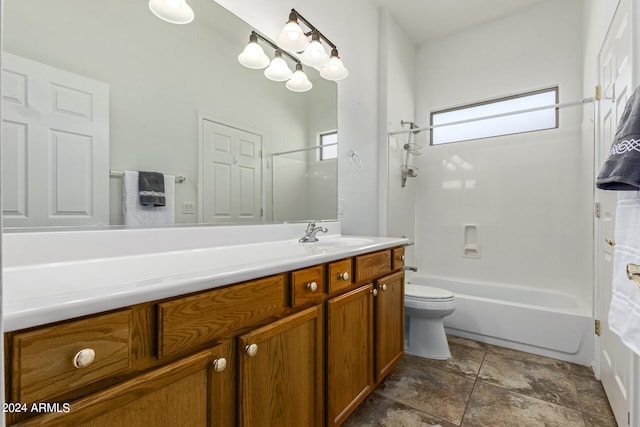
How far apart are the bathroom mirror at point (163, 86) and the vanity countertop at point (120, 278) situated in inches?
6.6

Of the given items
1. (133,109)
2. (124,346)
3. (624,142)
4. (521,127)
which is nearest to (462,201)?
(521,127)

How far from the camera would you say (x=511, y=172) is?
2826 mm

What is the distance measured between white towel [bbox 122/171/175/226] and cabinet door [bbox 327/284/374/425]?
76cm

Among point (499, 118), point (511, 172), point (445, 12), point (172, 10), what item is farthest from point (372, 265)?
point (445, 12)

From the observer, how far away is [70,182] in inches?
38.9

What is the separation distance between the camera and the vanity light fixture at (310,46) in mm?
1681

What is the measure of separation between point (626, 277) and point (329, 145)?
5.47ft

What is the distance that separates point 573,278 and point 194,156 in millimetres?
3087

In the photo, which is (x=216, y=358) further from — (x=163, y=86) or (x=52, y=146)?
(x=163, y=86)

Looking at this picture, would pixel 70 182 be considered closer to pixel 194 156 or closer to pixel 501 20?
pixel 194 156

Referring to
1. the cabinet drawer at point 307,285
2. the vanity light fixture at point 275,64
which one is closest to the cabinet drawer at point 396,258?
the cabinet drawer at point 307,285

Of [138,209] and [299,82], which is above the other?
[299,82]

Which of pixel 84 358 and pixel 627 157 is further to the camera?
pixel 627 157

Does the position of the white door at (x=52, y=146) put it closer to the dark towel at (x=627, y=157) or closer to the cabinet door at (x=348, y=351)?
the cabinet door at (x=348, y=351)
